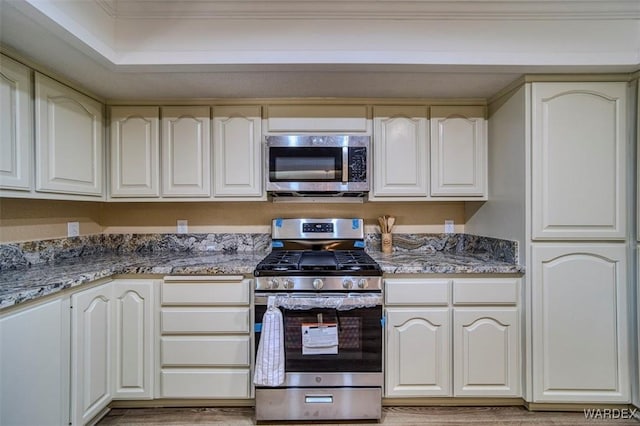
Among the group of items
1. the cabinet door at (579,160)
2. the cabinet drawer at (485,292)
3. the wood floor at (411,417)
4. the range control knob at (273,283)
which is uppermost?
the cabinet door at (579,160)

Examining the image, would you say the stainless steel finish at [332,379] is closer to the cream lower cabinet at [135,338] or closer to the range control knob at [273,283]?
the range control knob at [273,283]

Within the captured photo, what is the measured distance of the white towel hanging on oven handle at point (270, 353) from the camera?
1701mm

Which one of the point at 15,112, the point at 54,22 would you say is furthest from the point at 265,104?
the point at 15,112

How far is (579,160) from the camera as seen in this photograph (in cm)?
180

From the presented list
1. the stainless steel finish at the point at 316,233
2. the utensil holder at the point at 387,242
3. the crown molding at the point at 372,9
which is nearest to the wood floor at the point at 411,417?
the utensil holder at the point at 387,242

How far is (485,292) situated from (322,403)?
1.20 meters

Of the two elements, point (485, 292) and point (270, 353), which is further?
point (485, 292)

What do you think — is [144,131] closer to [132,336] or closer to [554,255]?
[132,336]

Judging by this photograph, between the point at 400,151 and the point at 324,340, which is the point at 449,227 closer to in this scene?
the point at 400,151

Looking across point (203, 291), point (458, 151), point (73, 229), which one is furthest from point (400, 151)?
point (73, 229)

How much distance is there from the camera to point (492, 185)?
2170 millimetres

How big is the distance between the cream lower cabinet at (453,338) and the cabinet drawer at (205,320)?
905 millimetres

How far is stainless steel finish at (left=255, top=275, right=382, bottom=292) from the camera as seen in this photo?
1.78m

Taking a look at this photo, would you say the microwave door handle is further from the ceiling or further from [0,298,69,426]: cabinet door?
[0,298,69,426]: cabinet door
